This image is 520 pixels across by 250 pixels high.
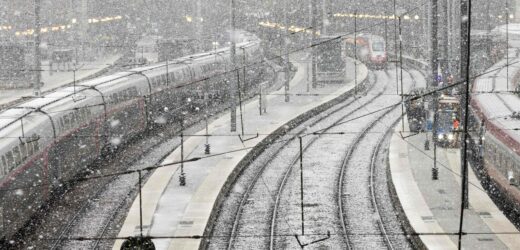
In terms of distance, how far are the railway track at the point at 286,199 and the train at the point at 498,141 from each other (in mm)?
4139

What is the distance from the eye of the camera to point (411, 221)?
25094 mm

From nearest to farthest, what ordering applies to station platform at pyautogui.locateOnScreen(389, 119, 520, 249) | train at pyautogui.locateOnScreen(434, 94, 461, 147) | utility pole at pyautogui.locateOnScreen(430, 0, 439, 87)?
station platform at pyautogui.locateOnScreen(389, 119, 520, 249)
train at pyautogui.locateOnScreen(434, 94, 461, 147)
utility pole at pyautogui.locateOnScreen(430, 0, 439, 87)

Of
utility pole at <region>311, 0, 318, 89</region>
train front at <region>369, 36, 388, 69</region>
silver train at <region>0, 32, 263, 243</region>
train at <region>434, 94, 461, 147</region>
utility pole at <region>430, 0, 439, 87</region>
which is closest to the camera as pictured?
silver train at <region>0, 32, 263, 243</region>

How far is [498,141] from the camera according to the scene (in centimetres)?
2656

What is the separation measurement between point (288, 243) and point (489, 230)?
19.5 ft

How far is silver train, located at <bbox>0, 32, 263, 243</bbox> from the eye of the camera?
23.7 meters

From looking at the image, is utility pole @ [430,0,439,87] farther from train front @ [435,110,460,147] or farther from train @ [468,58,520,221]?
train front @ [435,110,460,147]

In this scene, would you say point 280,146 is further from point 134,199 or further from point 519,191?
point 519,191

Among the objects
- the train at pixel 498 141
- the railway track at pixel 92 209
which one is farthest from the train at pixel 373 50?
the railway track at pixel 92 209

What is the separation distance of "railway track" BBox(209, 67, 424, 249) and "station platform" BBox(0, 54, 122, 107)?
15893 millimetres

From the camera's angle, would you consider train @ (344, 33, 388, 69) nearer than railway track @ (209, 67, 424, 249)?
No

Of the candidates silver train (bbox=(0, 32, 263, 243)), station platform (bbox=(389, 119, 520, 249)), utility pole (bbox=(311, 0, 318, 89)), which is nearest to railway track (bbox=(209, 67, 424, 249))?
station platform (bbox=(389, 119, 520, 249))

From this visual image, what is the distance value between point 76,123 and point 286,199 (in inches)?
332

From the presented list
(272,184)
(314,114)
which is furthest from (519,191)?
(314,114)
